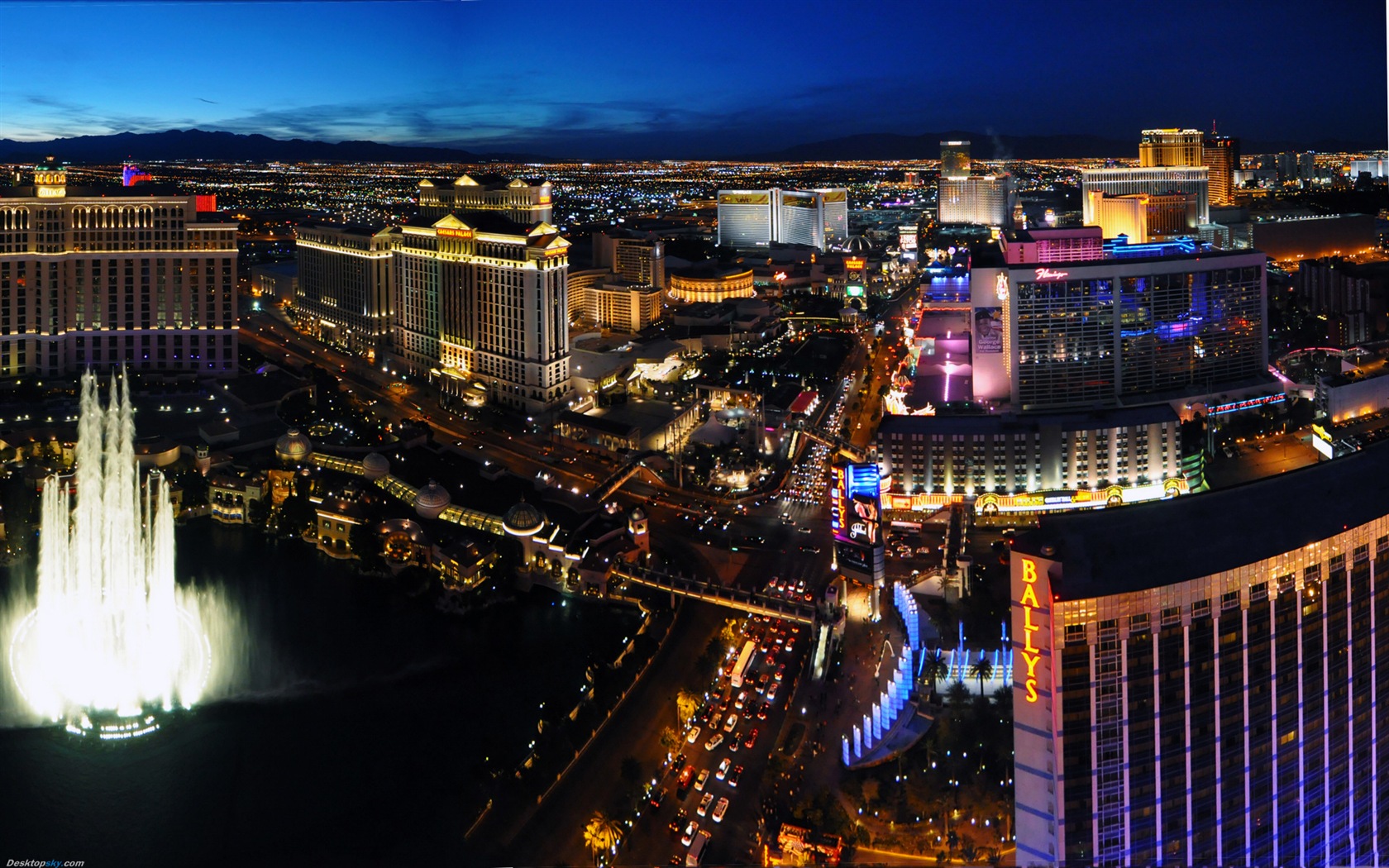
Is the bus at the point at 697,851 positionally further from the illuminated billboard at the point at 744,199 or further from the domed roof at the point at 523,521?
the illuminated billboard at the point at 744,199

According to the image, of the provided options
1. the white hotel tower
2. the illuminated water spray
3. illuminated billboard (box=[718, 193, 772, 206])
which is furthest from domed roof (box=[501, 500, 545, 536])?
illuminated billboard (box=[718, 193, 772, 206])

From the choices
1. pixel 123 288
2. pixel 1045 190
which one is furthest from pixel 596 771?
pixel 1045 190

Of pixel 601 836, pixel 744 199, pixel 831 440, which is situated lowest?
pixel 601 836

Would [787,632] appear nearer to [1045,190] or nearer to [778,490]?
[778,490]

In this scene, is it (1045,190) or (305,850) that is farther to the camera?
(1045,190)

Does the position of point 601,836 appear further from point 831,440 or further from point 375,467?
point 831,440

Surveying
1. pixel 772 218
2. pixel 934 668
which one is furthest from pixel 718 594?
pixel 772 218

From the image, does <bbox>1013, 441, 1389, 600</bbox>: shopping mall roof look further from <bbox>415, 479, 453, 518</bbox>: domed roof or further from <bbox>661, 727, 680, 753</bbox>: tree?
<bbox>415, 479, 453, 518</bbox>: domed roof
